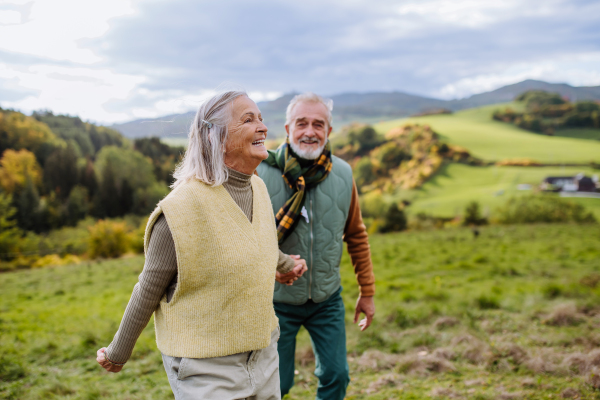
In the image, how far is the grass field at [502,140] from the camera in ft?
110

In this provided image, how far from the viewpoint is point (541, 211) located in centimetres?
2736

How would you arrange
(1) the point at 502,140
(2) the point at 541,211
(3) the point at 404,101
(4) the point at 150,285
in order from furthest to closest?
(3) the point at 404,101 < (1) the point at 502,140 < (2) the point at 541,211 < (4) the point at 150,285

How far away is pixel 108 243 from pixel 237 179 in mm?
25994

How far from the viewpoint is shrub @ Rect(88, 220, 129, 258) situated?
81.4ft

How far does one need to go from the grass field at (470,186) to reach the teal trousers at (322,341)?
1283 inches

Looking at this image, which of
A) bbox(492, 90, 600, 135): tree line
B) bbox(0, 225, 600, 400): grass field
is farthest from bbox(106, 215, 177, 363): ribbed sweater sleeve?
bbox(492, 90, 600, 135): tree line

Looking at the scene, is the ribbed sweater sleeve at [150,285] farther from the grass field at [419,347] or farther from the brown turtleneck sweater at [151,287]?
the grass field at [419,347]

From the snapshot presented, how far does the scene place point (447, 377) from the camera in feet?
13.0

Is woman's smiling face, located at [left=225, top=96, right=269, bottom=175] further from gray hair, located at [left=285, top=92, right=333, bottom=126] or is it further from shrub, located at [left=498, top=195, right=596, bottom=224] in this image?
shrub, located at [left=498, top=195, right=596, bottom=224]

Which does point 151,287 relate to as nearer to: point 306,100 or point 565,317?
point 306,100

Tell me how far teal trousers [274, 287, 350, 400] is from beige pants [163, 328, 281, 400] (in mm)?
909

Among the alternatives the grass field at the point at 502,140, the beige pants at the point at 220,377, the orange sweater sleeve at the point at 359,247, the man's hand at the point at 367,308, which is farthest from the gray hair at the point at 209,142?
the grass field at the point at 502,140

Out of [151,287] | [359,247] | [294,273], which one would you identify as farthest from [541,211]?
[151,287]

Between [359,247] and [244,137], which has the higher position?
[244,137]
